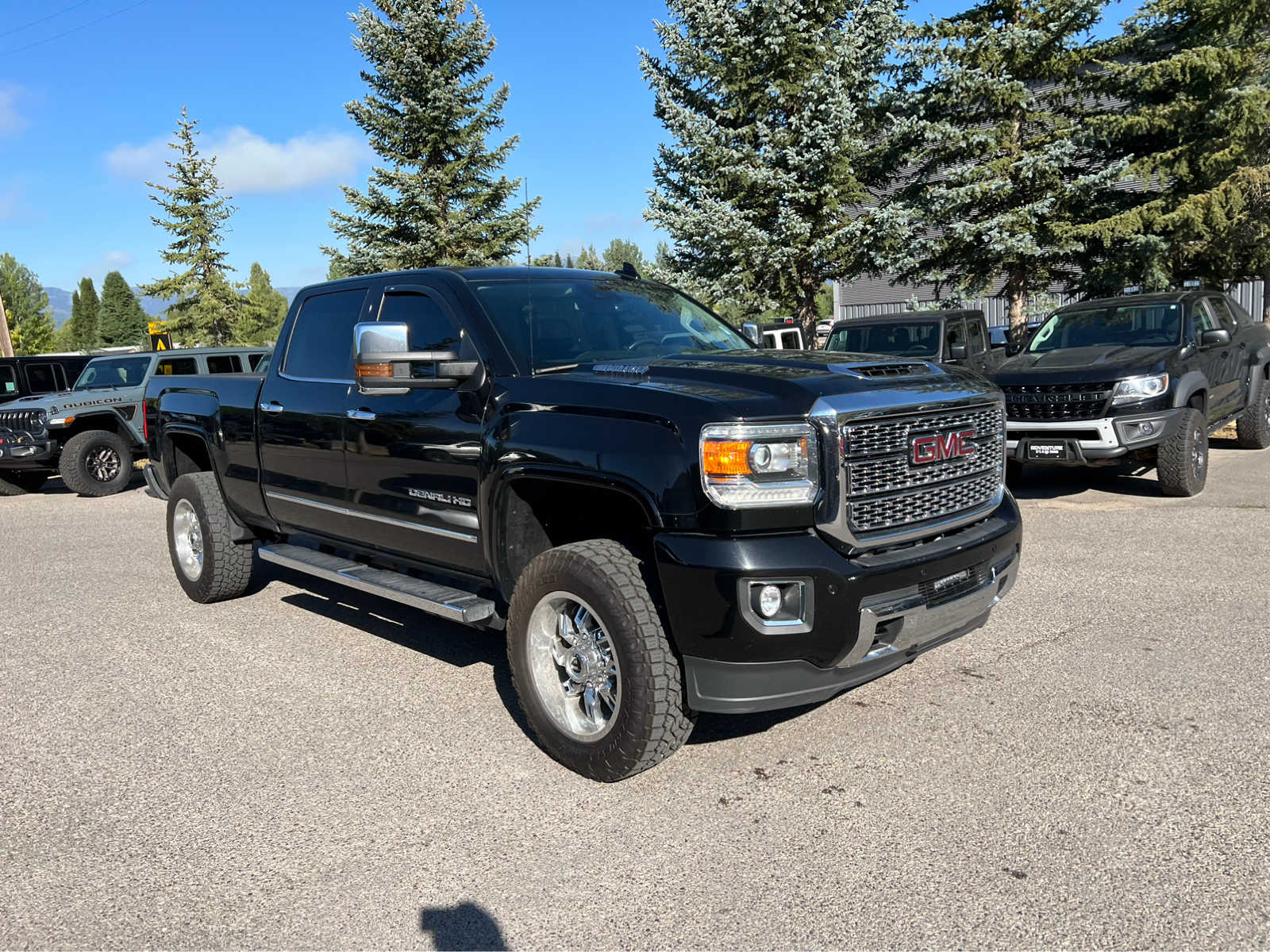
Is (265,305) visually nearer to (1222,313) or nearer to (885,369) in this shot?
(1222,313)

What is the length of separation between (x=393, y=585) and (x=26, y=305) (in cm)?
9421

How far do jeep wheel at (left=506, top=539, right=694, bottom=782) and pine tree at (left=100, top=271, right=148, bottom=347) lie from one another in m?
104

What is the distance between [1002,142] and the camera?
1670 centimetres

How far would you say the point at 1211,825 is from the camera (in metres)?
3.11

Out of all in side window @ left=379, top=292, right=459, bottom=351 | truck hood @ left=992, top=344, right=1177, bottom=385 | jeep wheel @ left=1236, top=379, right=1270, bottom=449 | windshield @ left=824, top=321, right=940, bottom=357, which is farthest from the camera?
windshield @ left=824, top=321, right=940, bottom=357

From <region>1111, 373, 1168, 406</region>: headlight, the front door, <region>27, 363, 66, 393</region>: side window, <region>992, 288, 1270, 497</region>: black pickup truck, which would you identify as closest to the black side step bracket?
the front door

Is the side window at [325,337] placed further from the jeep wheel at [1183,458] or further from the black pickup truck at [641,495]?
the jeep wheel at [1183,458]

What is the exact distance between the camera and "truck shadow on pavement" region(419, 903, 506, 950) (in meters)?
2.71

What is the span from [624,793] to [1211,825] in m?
1.96

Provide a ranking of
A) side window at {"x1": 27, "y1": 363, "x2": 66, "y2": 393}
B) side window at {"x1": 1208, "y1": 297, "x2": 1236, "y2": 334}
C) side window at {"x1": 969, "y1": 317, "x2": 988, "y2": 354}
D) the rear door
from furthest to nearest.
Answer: side window at {"x1": 27, "y1": 363, "x2": 66, "y2": 393}, side window at {"x1": 969, "y1": 317, "x2": 988, "y2": 354}, side window at {"x1": 1208, "y1": 297, "x2": 1236, "y2": 334}, the rear door

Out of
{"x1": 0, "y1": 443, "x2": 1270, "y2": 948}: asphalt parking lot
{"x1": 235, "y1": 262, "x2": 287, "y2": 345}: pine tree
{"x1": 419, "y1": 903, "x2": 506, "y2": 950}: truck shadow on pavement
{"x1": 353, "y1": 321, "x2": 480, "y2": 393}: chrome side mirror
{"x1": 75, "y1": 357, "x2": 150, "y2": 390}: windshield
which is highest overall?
{"x1": 235, "y1": 262, "x2": 287, "y2": 345}: pine tree

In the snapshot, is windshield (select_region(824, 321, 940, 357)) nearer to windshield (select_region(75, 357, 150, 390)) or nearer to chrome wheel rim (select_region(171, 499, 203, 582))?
chrome wheel rim (select_region(171, 499, 203, 582))

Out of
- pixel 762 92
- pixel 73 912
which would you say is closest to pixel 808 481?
pixel 73 912

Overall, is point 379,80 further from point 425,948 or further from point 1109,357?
point 425,948
